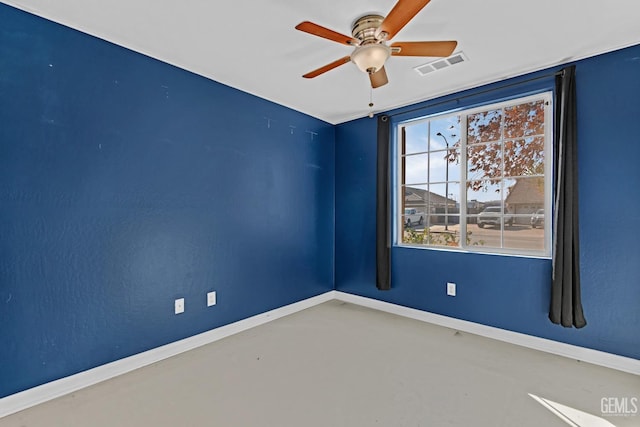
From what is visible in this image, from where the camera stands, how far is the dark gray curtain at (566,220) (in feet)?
7.72

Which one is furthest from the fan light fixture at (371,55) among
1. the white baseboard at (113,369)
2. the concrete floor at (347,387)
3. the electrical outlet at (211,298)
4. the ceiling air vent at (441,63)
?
the white baseboard at (113,369)

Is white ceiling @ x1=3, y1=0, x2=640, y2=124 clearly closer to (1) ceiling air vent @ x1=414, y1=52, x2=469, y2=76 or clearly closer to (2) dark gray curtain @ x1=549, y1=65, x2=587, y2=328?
(1) ceiling air vent @ x1=414, y1=52, x2=469, y2=76

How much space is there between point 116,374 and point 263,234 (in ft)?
5.39

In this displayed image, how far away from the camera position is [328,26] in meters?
1.99

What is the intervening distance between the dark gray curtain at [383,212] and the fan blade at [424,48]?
1632 mm

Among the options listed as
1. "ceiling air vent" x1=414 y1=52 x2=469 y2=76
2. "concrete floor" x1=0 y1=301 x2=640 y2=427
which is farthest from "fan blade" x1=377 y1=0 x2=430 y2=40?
"concrete floor" x1=0 y1=301 x2=640 y2=427

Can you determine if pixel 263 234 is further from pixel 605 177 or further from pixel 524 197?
pixel 605 177

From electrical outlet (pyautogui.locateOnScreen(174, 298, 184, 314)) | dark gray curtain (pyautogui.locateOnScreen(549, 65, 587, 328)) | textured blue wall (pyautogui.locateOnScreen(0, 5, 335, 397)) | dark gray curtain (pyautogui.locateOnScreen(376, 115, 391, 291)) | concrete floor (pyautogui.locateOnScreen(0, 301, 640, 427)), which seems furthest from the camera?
dark gray curtain (pyautogui.locateOnScreen(376, 115, 391, 291))

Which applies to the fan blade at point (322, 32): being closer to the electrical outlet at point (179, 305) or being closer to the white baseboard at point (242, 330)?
the electrical outlet at point (179, 305)

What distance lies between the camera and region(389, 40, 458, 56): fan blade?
5.85 feet

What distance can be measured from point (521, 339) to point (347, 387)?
5.64 feet

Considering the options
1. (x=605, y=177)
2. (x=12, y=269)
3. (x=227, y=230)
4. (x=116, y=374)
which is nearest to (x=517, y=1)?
(x=605, y=177)

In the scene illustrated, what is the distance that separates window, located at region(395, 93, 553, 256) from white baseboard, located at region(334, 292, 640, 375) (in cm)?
73

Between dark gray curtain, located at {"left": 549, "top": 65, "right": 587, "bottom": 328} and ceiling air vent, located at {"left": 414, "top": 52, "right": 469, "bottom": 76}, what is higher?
ceiling air vent, located at {"left": 414, "top": 52, "right": 469, "bottom": 76}
